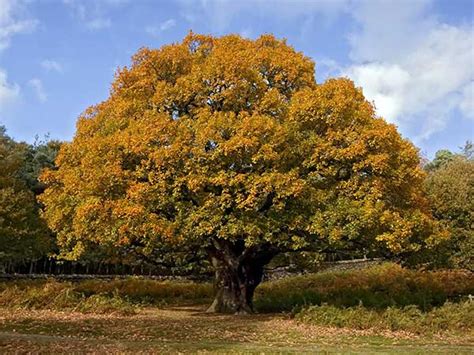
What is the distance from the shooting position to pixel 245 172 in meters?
19.1

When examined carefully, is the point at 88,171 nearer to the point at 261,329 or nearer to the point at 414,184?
the point at 261,329

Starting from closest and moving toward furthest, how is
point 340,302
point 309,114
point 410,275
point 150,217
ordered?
point 150,217
point 309,114
point 340,302
point 410,275

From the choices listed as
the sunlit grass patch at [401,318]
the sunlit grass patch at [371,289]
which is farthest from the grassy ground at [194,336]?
the sunlit grass patch at [371,289]

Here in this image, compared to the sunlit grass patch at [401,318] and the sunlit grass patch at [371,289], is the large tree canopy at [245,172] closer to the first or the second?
the sunlit grass patch at [401,318]

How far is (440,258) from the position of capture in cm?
2094

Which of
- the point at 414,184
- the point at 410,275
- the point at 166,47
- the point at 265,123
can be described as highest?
the point at 166,47

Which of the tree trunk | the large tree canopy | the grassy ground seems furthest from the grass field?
the large tree canopy

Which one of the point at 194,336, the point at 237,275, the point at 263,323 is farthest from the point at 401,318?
the point at 194,336

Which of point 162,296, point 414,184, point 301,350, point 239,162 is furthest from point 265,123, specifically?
point 162,296

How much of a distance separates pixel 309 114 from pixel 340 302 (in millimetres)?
8341

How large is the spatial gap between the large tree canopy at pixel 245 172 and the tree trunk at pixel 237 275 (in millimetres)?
976

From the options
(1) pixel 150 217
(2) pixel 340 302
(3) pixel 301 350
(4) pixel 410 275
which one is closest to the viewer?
(3) pixel 301 350

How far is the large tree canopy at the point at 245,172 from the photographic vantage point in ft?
59.9

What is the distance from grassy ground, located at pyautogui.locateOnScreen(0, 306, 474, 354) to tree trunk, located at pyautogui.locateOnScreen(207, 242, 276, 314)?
136cm
